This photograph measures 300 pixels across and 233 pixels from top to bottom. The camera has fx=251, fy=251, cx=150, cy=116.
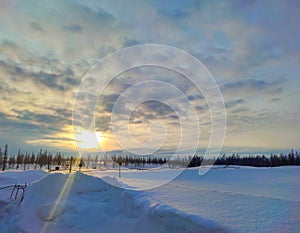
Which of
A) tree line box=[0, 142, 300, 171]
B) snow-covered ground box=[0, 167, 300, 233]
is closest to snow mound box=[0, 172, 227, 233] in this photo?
snow-covered ground box=[0, 167, 300, 233]

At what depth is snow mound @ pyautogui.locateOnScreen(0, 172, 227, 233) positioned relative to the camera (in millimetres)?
6020

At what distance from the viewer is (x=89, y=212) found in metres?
9.45

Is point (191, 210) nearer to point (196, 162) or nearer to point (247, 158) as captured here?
point (196, 162)

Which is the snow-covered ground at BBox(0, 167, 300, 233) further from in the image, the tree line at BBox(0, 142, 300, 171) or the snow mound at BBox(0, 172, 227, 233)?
the tree line at BBox(0, 142, 300, 171)

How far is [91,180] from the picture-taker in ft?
42.7

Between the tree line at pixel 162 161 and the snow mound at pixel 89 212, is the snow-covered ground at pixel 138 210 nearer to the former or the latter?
the snow mound at pixel 89 212

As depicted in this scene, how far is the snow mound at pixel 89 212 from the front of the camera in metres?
6.02

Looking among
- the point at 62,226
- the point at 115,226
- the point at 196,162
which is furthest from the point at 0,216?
the point at 196,162

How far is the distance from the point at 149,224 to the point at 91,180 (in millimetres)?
7160

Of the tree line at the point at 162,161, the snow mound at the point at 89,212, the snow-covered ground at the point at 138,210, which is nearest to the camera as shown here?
the snow-covered ground at the point at 138,210

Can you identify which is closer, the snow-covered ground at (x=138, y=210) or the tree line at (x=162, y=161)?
the snow-covered ground at (x=138, y=210)

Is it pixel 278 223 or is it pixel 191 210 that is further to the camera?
pixel 191 210

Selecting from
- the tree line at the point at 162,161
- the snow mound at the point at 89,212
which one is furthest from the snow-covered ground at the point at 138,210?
the tree line at the point at 162,161

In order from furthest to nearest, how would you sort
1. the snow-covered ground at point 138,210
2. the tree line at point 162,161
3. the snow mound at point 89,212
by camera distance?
the tree line at point 162,161 < the snow mound at point 89,212 < the snow-covered ground at point 138,210
